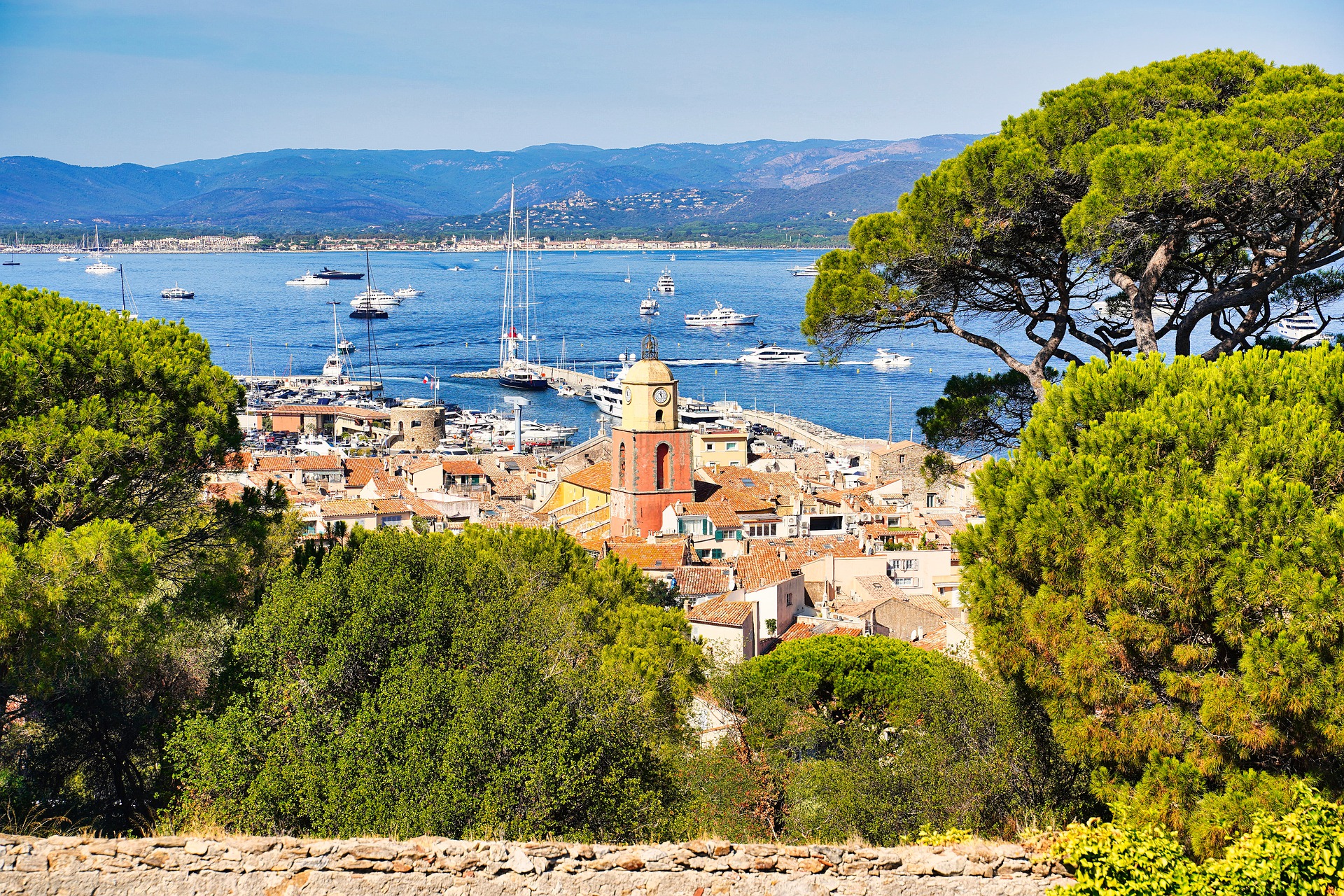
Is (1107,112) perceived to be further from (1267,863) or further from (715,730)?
(715,730)

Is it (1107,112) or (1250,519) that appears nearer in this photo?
(1250,519)

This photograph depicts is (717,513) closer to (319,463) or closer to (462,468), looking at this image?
(462,468)

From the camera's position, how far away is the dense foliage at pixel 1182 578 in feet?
22.7

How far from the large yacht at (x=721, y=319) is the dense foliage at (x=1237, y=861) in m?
116

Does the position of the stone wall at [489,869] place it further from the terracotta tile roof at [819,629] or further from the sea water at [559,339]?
the sea water at [559,339]

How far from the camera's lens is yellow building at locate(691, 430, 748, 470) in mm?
51500

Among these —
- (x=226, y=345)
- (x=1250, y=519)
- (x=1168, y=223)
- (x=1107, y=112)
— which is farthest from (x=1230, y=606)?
(x=226, y=345)

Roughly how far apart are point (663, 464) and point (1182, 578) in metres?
24.6

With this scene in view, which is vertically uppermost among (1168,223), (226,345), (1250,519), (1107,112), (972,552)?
(1107,112)

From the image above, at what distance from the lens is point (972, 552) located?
28.0 feet

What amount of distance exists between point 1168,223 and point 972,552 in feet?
10.5

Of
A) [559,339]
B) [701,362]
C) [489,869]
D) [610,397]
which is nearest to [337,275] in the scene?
[559,339]

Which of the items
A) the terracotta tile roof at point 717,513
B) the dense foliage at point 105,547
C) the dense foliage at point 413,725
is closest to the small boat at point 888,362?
the terracotta tile roof at point 717,513

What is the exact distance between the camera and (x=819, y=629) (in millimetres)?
20406
